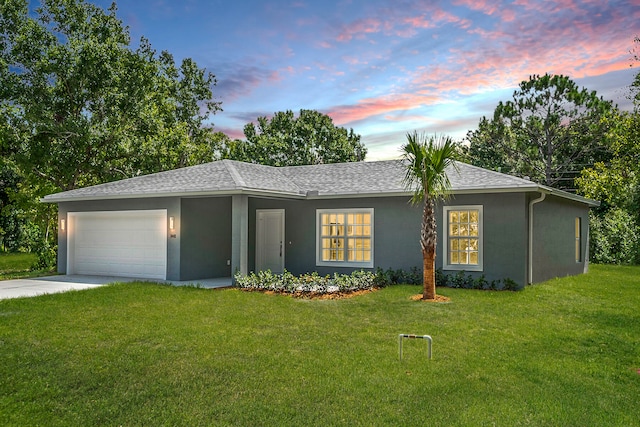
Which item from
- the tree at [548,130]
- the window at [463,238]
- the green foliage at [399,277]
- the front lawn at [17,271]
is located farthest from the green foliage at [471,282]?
the tree at [548,130]

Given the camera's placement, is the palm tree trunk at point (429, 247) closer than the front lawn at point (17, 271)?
Yes

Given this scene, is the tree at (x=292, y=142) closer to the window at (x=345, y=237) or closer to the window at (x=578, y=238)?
the window at (x=345, y=237)

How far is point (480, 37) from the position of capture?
14328mm

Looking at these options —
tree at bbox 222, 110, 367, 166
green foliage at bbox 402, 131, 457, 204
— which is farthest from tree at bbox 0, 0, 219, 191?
green foliage at bbox 402, 131, 457, 204

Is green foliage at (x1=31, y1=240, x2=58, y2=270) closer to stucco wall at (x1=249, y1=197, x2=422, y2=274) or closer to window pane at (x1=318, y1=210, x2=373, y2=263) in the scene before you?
stucco wall at (x1=249, y1=197, x2=422, y2=274)

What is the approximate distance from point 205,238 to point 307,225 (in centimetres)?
298

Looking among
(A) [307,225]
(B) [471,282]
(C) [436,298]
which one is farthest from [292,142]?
(C) [436,298]

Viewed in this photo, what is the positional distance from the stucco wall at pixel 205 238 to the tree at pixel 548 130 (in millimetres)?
20237

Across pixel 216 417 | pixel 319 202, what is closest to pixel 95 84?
pixel 319 202

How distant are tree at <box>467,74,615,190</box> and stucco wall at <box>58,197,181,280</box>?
22184 mm

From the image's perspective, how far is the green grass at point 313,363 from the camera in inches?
181


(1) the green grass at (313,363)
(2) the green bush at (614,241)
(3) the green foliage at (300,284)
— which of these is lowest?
(1) the green grass at (313,363)

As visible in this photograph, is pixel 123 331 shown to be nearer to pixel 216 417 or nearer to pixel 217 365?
pixel 217 365

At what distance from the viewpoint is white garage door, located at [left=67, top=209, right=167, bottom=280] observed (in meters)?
14.0
